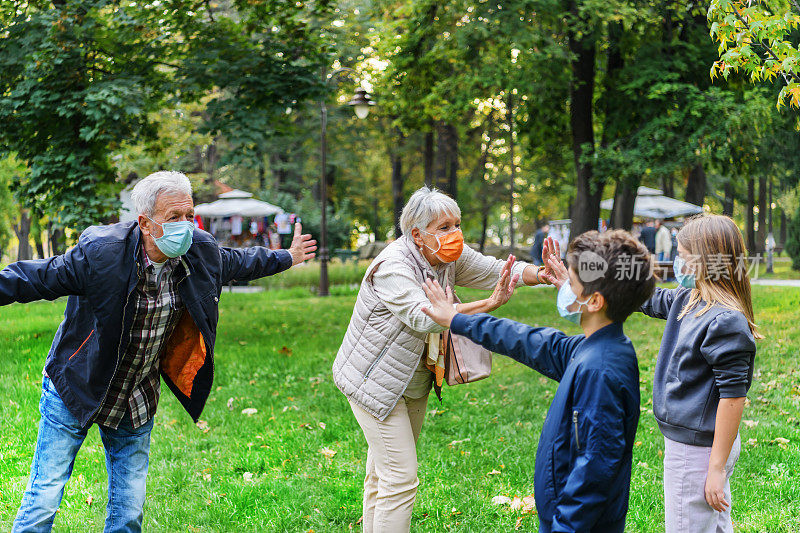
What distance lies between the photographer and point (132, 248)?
3.23m

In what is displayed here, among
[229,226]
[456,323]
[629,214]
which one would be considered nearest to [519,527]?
[456,323]

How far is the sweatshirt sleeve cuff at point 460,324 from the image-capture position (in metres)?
2.77

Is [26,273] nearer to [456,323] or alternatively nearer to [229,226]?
[456,323]

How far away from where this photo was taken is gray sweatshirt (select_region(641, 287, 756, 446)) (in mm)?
2770

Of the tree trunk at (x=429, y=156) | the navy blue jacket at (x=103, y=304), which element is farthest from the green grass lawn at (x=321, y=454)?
the tree trunk at (x=429, y=156)

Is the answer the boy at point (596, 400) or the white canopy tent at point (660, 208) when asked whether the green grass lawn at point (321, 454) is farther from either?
the white canopy tent at point (660, 208)

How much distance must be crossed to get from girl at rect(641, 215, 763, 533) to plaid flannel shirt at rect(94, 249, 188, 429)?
2.34 meters

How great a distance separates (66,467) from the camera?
3.30 meters

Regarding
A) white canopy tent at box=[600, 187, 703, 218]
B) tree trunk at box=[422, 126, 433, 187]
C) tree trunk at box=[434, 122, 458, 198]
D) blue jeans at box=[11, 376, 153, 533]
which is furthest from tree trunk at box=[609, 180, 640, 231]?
blue jeans at box=[11, 376, 153, 533]

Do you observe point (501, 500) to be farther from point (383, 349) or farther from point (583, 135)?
point (583, 135)

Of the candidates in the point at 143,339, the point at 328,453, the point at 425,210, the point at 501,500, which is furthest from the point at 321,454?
the point at 425,210

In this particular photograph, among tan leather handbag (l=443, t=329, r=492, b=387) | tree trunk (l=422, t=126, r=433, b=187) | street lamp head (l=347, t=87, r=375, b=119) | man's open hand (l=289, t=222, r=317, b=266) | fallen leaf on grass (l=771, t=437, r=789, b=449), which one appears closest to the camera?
tan leather handbag (l=443, t=329, r=492, b=387)

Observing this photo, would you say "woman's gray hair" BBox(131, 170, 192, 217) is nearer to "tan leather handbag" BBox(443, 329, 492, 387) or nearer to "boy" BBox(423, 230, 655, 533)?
"tan leather handbag" BBox(443, 329, 492, 387)

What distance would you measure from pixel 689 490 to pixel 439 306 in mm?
1310
